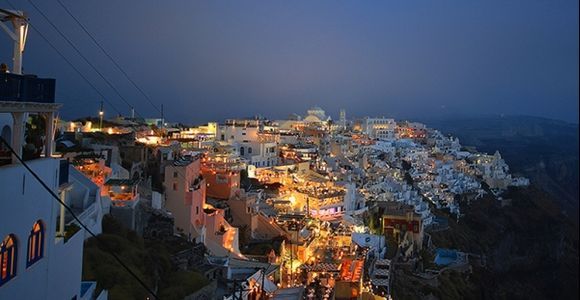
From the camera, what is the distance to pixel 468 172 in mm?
57250

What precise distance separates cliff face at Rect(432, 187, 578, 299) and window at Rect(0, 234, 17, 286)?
90.2ft

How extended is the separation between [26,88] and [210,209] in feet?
45.2

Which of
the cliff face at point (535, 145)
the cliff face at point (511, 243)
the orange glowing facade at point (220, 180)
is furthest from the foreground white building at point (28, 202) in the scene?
the cliff face at point (511, 243)

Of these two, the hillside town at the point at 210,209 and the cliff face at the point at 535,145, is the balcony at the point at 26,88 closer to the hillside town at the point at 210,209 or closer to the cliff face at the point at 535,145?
the hillside town at the point at 210,209

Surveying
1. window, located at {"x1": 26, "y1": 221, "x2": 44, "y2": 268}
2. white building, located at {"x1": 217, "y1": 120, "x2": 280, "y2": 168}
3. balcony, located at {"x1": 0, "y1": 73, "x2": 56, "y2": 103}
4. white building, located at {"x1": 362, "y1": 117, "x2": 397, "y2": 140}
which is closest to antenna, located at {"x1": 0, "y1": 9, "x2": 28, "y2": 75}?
balcony, located at {"x1": 0, "y1": 73, "x2": 56, "y2": 103}

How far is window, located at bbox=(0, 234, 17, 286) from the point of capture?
565 cm

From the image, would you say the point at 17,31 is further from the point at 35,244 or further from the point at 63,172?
the point at 63,172

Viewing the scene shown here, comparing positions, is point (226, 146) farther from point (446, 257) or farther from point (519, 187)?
point (519, 187)

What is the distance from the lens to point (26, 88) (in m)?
6.33

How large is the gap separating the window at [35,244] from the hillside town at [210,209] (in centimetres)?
2

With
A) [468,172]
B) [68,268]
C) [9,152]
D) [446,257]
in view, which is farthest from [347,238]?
[468,172]

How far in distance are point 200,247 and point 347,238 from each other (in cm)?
965

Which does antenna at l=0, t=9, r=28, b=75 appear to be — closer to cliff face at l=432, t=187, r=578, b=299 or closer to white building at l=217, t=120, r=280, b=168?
white building at l=217, t=120, r=280, b=168

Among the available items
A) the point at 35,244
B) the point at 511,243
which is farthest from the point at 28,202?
the point at 511,243
